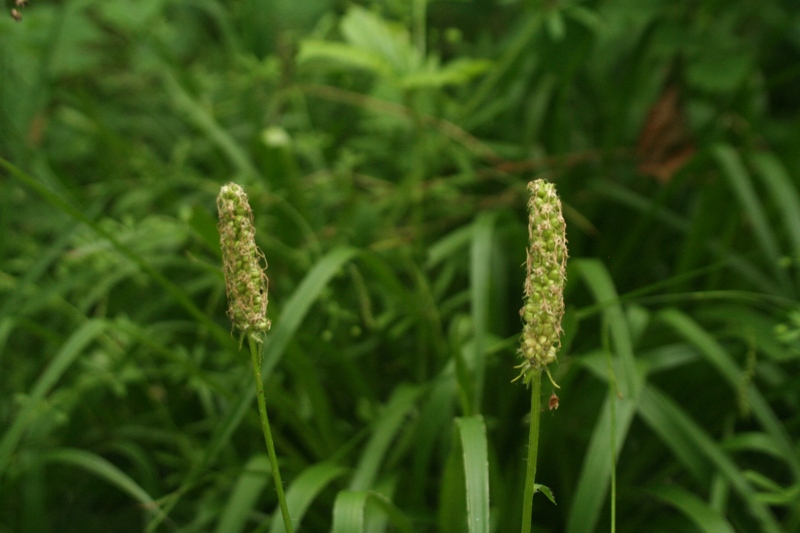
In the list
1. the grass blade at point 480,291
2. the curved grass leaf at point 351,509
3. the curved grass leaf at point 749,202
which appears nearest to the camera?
the curved grass leaf at point 351,509

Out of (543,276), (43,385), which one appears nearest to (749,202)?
(543,276)

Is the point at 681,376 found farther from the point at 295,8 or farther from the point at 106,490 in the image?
the point at 295,8

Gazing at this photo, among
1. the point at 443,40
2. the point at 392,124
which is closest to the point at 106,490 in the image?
the point at 392,124

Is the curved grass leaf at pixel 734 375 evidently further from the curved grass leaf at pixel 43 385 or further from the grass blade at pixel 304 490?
the curved grass leaf at pixel 43 385

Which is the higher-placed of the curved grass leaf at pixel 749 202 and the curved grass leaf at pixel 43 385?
the curved grass leaf at pixel 749 202

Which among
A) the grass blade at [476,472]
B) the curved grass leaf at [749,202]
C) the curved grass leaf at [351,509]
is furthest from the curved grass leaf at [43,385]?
the curved grass leaf at [749,202]

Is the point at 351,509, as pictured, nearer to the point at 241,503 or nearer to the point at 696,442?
the point at 241,503

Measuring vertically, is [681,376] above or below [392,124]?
below
